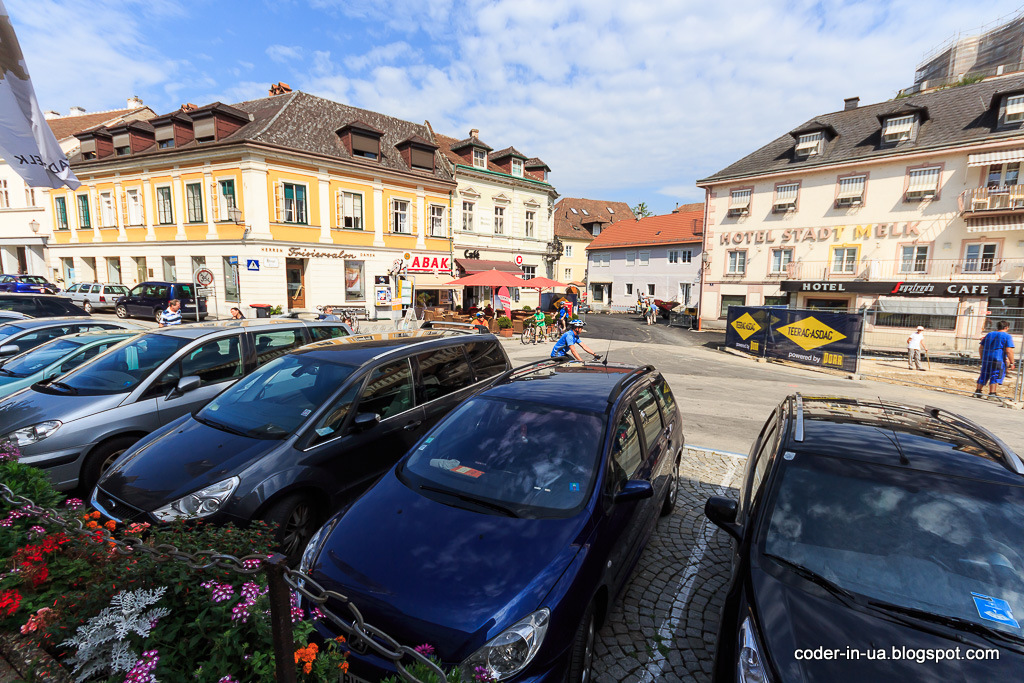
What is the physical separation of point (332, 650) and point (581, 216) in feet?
170

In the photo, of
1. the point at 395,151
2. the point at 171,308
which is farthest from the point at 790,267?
the point at 171,308

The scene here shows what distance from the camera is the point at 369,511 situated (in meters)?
3.16

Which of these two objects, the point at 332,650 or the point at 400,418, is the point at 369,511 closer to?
the point at 332,650

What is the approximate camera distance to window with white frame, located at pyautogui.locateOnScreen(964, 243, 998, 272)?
2289cm

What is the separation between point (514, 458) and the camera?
345 cm

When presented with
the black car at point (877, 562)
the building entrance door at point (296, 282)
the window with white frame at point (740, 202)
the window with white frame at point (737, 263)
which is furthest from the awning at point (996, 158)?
the building entrance door at point (296, 282)

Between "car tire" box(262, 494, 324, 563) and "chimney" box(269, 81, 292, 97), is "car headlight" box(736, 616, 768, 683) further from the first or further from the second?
"chimney" box(269, 81, 292, 97)

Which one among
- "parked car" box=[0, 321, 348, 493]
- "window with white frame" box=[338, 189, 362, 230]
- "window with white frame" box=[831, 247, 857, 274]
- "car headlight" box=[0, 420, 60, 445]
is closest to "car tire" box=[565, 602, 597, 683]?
"parked car" box=[0, 321, 348, 493]

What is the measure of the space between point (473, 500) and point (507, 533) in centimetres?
39

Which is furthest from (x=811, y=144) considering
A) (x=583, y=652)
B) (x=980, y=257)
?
(x=583, y=652)

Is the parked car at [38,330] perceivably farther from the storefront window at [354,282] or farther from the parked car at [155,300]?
the storefront window at [354,282]

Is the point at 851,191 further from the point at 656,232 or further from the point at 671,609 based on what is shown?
the point at 671,609

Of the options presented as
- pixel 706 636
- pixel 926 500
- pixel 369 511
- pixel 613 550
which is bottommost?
pixel 706 636

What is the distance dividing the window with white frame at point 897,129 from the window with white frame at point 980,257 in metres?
6.68
